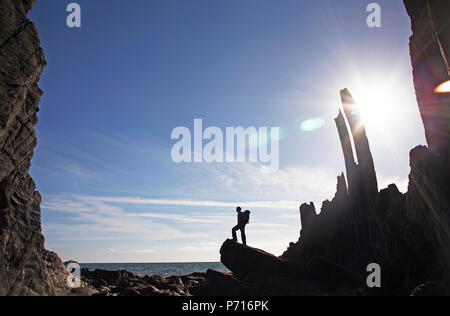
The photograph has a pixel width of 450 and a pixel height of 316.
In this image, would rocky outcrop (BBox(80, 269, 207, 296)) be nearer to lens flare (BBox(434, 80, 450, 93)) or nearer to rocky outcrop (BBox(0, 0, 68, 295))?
rocky outcrop (BBox(0, 0, 68, 295))

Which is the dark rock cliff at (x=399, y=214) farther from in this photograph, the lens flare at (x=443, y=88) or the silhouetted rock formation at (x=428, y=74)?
the lens flare at (x=443, y=88)

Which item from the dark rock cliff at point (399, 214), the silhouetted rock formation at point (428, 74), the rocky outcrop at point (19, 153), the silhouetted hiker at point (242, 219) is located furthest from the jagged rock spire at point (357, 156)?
the rocky outcrop at point (19, 153)

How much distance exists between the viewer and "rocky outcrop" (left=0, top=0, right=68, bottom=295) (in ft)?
29.1

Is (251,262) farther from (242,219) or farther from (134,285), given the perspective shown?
(134,285)

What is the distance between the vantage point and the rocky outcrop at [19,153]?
8.86 m

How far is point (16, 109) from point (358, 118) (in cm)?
3463

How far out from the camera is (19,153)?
1016 centimetres

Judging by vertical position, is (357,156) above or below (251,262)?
above

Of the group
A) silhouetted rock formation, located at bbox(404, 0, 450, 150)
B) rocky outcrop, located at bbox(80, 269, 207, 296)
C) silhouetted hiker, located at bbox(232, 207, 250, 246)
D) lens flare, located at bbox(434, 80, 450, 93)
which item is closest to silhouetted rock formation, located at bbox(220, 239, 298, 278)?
silhouetted hiker, located at bbox(232, 207, 250, 246)

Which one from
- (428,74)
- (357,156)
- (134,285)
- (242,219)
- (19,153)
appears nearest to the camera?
(19,153)

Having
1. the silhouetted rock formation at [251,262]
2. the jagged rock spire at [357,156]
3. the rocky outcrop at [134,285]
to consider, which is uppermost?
the jagged rock spire at [357,156]

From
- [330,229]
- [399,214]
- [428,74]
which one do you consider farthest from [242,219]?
[428,74]

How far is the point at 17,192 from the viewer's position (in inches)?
398
